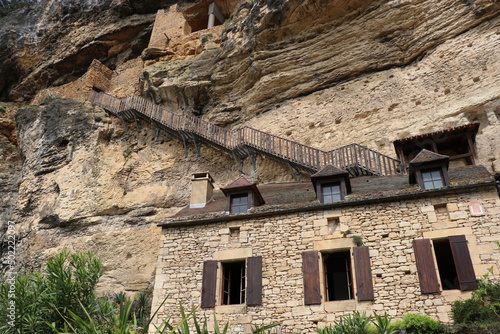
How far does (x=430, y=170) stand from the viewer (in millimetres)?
11383

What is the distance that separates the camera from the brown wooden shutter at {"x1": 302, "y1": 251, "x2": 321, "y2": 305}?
10273 mm

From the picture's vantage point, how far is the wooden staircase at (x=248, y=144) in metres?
14.7

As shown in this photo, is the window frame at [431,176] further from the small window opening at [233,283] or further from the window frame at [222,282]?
the small window opening at [233,283]

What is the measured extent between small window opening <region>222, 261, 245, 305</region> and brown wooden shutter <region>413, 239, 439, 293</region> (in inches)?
173

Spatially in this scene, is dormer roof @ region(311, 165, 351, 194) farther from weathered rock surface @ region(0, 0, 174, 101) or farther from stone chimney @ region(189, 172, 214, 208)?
weathered rock surface @ region(0, 0, 174, 101)

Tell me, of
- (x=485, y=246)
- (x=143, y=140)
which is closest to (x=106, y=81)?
(x=143, y=140)

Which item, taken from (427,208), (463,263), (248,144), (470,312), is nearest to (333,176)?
(427,208)

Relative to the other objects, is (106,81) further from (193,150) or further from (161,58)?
(193,150)

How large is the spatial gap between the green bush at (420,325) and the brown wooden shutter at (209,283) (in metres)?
4.45

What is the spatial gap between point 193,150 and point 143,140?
9.25 ft

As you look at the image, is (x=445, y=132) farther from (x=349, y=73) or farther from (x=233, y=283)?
(x=233, y=283)

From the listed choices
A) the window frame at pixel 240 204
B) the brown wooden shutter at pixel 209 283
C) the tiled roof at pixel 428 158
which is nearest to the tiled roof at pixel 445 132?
the tiled roof at pixel 428 158

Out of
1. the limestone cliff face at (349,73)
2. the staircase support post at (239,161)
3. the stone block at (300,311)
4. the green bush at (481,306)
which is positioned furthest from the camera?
the staircase support post at (239,161)

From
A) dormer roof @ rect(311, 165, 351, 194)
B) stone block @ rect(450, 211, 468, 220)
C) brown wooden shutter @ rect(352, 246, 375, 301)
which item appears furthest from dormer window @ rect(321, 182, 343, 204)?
stone block @ rect(450, 211, 468, 220)
